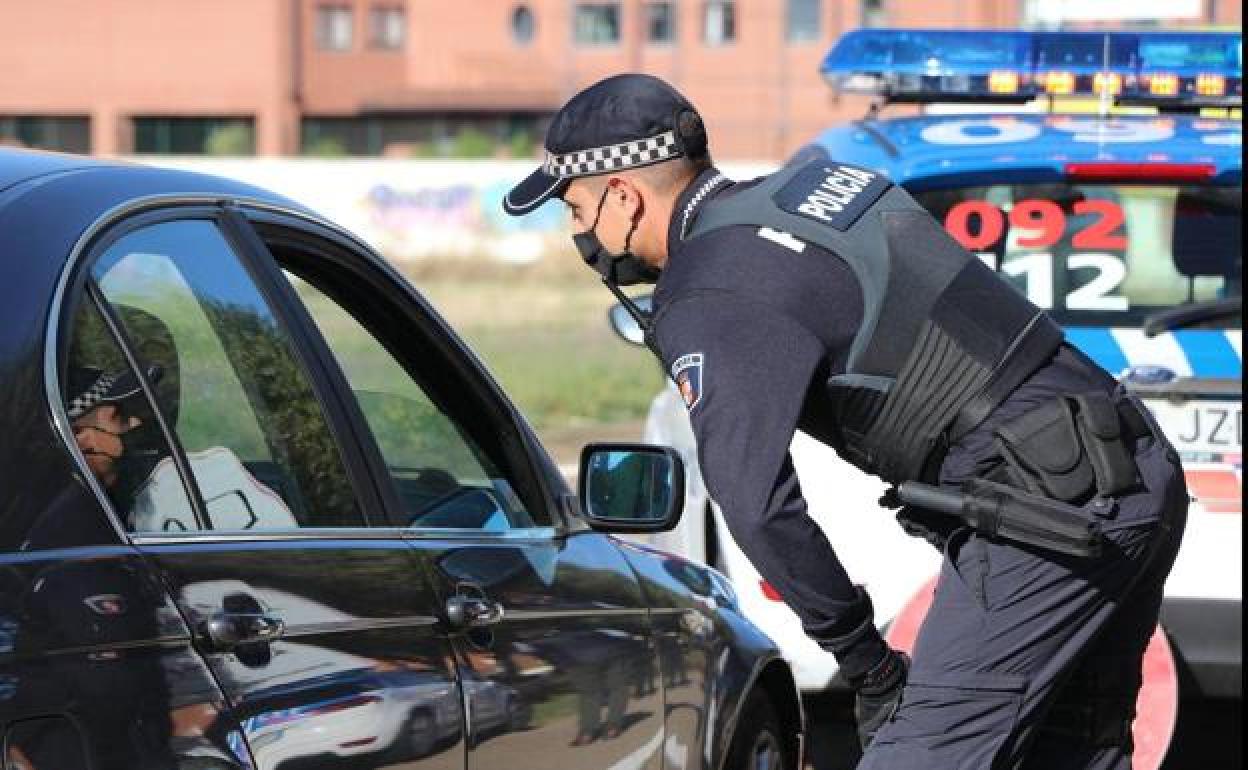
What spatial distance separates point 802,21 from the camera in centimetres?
6109

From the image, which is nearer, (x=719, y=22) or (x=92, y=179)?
(x=92, y=179)

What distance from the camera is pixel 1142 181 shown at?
6.73 m

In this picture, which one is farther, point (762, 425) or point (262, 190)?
point (262, 190)

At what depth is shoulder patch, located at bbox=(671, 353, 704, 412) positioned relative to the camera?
3.54 m

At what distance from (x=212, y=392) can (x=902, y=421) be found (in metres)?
1.10

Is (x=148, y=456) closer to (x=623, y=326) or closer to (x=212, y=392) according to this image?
(x=212, y=392)

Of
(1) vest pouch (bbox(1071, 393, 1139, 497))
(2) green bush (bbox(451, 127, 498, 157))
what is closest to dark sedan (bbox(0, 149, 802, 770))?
(1) vest pouch (bbox(1071, 393, 1139, 497))

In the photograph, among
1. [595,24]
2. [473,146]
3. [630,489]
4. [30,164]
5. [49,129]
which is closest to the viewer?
[30,164]

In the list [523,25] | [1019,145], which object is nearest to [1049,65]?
[1019,145]

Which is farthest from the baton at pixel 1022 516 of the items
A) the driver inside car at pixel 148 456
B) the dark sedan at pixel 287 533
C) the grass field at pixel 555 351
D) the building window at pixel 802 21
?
the building window at pixel 802 21

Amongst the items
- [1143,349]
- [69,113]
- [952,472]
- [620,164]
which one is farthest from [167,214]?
[69,113]

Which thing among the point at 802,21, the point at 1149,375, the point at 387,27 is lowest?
the point at 387,27

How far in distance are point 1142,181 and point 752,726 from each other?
2.58m

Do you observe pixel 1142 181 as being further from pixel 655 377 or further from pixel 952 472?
pixel 655 377
